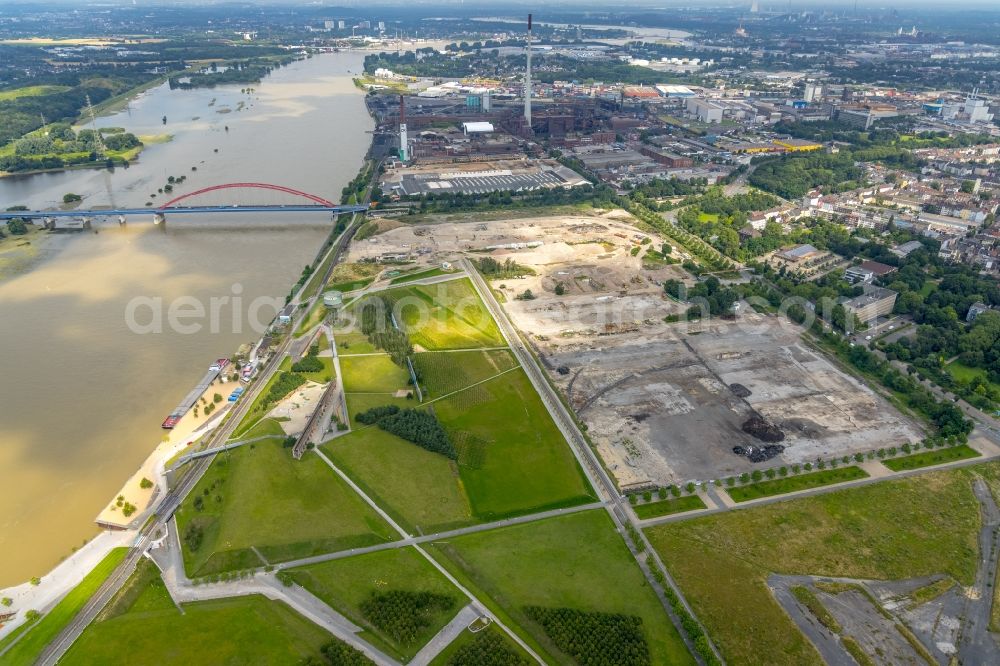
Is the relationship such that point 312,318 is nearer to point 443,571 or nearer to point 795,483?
point 443,571

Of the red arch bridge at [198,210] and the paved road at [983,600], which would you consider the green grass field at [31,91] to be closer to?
the red arch bridge at [198,210]

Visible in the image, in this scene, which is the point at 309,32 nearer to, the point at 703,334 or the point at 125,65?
the point at 125,65

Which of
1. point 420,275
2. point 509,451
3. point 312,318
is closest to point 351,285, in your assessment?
point 420,275

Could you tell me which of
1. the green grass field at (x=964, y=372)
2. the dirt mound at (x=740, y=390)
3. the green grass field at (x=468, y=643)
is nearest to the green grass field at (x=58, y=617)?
the green grass field at (x=468, y=643)

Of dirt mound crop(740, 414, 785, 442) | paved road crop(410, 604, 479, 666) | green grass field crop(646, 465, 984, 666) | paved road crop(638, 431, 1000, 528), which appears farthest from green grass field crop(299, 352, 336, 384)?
dirt mound crop(740, 414, 785, 442)

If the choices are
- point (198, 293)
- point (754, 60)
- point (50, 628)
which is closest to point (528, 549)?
point (50, 628)

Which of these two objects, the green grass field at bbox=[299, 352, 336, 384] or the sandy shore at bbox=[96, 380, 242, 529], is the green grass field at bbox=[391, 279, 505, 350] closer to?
the green grass field at bbox=[299, 352, 336, 384]
